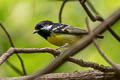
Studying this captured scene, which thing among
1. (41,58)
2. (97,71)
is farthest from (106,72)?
(41,58)

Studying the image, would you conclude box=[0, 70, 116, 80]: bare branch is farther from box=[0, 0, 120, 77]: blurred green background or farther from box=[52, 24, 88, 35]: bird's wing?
box=[52, 24, 88, 35]: bird's wing

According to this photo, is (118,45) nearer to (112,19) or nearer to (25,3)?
(25,3)

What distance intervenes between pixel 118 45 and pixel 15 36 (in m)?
1.12

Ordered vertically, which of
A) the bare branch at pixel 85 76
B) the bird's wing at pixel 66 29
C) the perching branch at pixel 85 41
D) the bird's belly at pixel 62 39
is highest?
the perching branch at pixel 85 41

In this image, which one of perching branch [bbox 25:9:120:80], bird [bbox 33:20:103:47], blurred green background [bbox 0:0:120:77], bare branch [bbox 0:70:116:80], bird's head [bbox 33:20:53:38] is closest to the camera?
perching branch [bbox 25:9:120:80]

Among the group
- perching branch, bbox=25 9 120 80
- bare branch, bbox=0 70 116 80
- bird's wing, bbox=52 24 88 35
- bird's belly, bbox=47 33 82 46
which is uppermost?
perching branch, bbox=25 9 120 80

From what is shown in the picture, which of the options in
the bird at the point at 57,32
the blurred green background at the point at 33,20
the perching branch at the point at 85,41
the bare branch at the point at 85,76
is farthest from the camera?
the bird at the point at 57,32

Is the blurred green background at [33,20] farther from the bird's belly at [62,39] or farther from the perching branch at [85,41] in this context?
the perching branch at [85,41]

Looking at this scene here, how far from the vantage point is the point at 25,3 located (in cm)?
303

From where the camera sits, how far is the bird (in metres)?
2.79

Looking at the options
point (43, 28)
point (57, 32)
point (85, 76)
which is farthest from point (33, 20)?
point (85, 76)

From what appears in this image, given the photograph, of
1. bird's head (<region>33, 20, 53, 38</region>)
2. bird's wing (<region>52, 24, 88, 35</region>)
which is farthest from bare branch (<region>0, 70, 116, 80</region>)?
bird's head (<region>33, 20, 53, 38</region>)

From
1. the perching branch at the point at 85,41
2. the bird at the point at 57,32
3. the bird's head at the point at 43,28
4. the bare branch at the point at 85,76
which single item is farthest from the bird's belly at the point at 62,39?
the perching branch at the point at 85,41

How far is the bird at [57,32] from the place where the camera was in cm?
279
